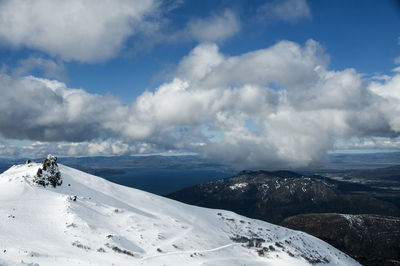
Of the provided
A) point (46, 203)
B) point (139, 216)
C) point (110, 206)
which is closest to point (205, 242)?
point (139, 216)

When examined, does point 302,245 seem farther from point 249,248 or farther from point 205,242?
point 205,242

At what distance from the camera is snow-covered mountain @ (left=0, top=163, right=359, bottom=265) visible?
33281 mm

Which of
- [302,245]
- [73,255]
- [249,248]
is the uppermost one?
[73,255]

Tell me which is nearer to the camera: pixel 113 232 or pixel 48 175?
pixel 113 232

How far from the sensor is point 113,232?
46312mm

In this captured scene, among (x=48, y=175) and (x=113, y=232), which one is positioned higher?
(x=48, y=175)

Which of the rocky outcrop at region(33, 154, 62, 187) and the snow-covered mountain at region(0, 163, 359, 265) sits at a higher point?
the rocky outcrop at region(33, 154, 62, 187)

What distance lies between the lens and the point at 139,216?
60031 millimetres

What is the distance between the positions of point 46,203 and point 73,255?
1055 inches

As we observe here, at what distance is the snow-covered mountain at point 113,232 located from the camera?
109 feet

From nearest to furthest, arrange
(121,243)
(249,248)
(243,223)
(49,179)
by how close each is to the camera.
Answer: (121,243), (249,248), (49,179), (243,223)

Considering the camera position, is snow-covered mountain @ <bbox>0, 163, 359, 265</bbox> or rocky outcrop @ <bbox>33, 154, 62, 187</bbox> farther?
rocky outcrop @ <bbox>33, 154, 62, 187</bbox>

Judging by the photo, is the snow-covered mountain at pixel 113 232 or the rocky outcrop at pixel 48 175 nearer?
the snow-covered mountain at pixel 113 232

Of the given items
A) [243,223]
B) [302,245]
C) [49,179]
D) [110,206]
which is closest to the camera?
[110,206]
